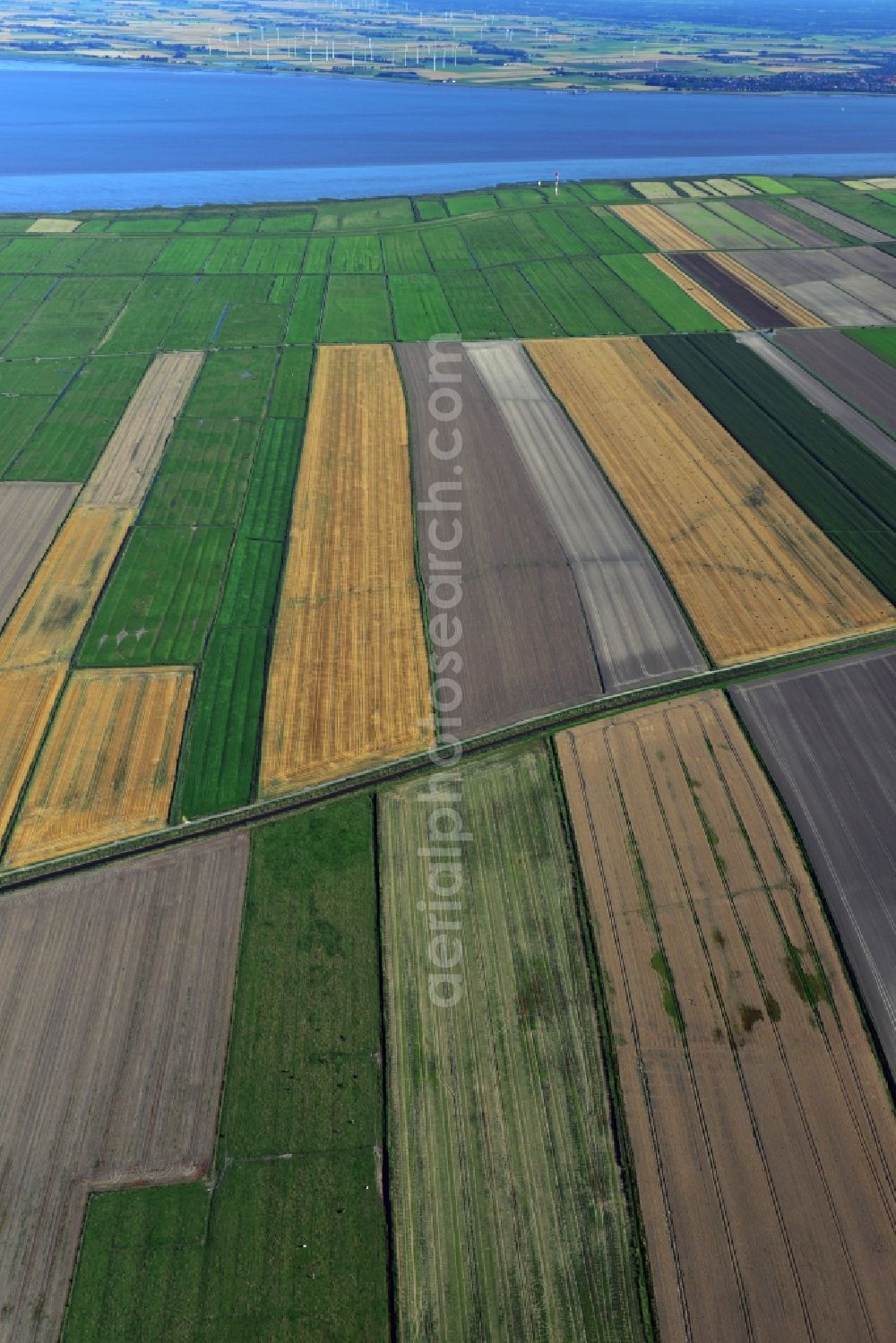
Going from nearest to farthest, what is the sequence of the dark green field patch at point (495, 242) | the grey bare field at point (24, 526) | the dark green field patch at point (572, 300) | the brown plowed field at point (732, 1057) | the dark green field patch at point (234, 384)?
the brown plowed field at point (732, 1057), the grey bare field at point (24, 526), the dark green field patch at point (234, 384), the dark green field patch at point (572, 300), the dark green field patch at point (495, 242)

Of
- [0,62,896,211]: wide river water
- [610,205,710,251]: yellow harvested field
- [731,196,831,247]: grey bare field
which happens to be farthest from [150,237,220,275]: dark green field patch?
[731,196,831,247]: grey bare field

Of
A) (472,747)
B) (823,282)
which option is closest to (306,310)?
(823,282)

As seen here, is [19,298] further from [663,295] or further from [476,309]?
[663,295]

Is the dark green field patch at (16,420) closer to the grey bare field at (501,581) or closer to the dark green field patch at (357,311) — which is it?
the dark green field patch at (357,311)

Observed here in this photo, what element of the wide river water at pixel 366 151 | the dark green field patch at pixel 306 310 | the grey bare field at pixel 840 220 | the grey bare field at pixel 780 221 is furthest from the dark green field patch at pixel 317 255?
the grey bare field at pixel 840 220

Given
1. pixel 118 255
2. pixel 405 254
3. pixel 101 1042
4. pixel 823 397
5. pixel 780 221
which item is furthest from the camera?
pixel 780 221

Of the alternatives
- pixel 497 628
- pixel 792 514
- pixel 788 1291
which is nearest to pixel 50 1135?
pixel 788 1291

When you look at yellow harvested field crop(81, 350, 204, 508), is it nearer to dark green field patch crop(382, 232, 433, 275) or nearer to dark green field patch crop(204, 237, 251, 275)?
dark green field patch crop(204, 237, 251, 275)
